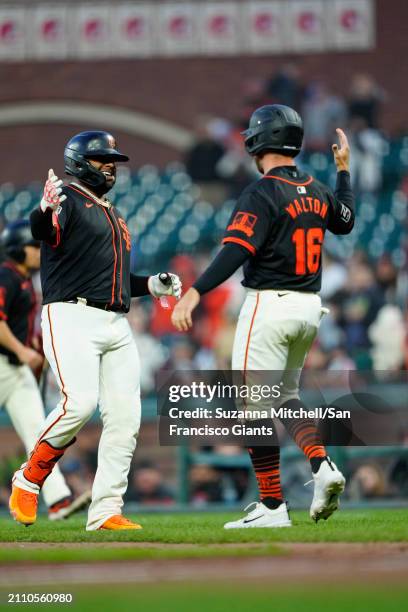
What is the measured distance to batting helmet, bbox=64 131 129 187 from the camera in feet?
18.7

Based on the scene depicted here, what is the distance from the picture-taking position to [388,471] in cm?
959

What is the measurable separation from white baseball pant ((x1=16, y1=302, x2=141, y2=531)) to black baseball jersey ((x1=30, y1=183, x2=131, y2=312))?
0.07 meters

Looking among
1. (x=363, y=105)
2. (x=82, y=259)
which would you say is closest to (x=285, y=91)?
(x=363, y=105)

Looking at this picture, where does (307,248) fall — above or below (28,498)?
above

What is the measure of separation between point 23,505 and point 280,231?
1.80 metres

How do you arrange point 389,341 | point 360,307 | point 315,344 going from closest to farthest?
point 389,341
point 315,344
point 360,307

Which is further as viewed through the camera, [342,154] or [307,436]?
[342,154]

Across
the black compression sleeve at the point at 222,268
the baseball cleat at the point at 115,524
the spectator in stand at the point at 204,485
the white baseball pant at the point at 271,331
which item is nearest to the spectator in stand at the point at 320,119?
the spectator in stand at the point at 204,485

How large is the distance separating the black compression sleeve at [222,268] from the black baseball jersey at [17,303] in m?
2.18

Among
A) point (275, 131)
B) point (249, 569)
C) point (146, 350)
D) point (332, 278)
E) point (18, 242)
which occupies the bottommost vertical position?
point (146, 350)

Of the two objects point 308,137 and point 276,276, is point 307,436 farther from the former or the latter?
point 308,137

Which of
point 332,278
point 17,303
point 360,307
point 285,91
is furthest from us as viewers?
point 285,91

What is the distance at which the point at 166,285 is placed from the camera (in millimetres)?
5828

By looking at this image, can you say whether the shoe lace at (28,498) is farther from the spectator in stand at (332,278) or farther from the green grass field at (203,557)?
the spectator in stand at (332,278)
